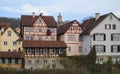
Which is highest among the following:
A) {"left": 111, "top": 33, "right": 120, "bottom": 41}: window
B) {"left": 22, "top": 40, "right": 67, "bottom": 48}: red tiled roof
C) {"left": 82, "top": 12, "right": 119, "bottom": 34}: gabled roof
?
{"left": 82, "top": 12, "right": 119, "bottom": 34}: gabled roof

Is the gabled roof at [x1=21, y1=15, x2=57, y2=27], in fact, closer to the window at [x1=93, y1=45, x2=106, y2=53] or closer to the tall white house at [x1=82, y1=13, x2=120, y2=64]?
the tall white house at [x1=82, y1=13, x2=120, y2=64]

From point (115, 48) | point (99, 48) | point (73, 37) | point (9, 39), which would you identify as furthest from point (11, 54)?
point (115, 48)

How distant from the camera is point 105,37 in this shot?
61375mm

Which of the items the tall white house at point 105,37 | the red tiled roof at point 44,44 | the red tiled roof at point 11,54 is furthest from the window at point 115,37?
the red tiled roof at point 11,54

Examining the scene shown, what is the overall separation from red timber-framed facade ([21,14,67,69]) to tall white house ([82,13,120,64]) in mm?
5069

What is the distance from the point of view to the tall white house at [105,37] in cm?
6106

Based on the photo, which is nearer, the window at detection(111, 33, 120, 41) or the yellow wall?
the window at detection(111, 33, 120, 41)

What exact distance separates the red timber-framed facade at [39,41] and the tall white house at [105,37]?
5.07m

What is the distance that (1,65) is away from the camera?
57.4 metres

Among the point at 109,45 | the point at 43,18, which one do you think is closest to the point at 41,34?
the point at 43,18

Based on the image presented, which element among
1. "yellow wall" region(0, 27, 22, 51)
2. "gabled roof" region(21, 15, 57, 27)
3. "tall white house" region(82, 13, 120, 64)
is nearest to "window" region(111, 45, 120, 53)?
"tall white house" region(82, 13, 120, 64)

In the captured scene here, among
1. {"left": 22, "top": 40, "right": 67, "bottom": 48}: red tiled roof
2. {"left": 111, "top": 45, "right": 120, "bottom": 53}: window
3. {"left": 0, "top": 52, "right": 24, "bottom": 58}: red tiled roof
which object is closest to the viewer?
{"left": 0, "top": 52, "right": 24, "bottom": 58}: red tiled roof

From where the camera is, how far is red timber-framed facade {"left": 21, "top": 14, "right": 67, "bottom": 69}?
58.1 meters

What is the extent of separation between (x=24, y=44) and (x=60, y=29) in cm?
1097
